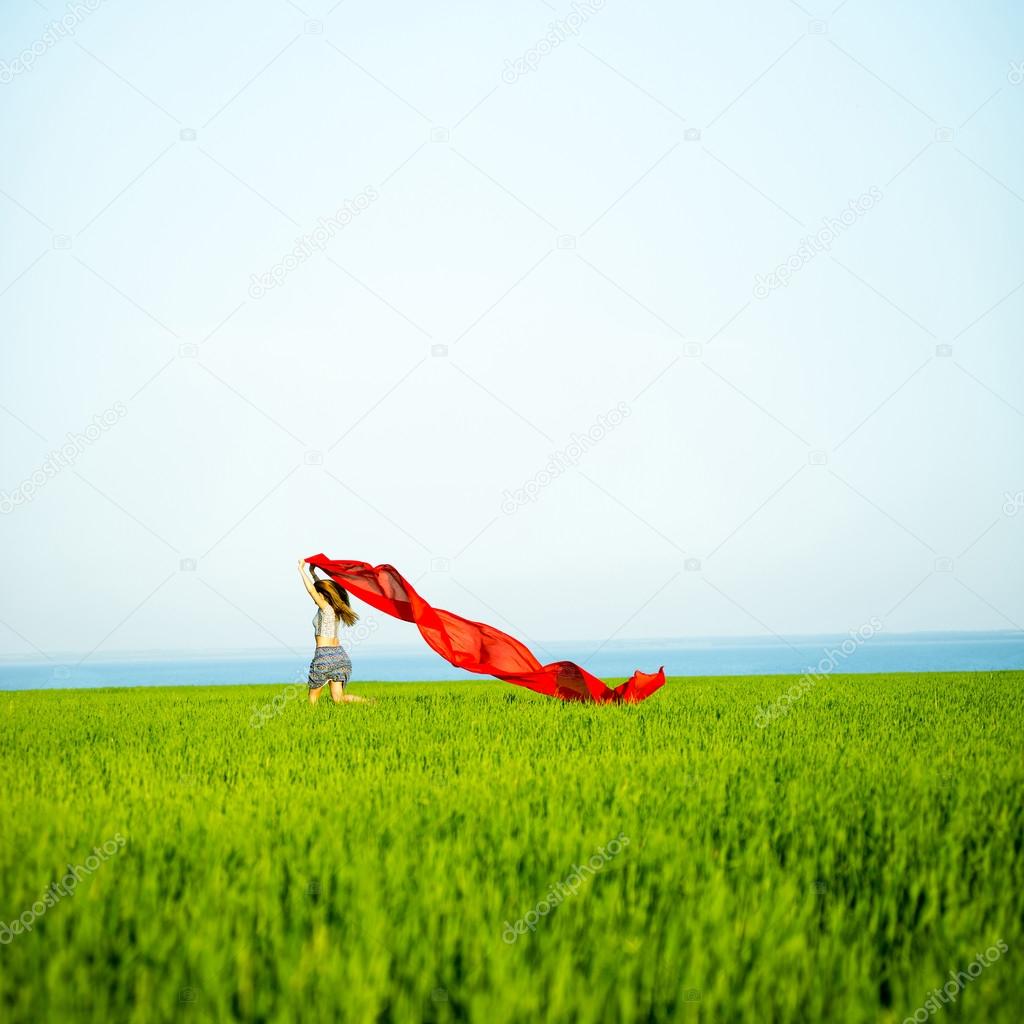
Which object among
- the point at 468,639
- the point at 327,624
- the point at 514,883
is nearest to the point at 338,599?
the point at 327,624

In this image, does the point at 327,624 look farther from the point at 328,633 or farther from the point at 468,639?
the point at 468,639

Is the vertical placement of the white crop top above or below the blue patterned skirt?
above

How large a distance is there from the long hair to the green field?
429cm

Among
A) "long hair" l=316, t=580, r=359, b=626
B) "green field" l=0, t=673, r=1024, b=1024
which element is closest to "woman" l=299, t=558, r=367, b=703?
"long hair" l=316, t=580, r=359, b=626

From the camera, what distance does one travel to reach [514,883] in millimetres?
3375

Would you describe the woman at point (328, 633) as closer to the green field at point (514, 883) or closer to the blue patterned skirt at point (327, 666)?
the blue patterned skirt at point (327, 666)

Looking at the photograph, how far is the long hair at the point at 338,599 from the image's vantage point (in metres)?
10.9

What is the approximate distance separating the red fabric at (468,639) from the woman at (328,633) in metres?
0.19

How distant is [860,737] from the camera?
7.44 m

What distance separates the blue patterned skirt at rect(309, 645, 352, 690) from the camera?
11000mm

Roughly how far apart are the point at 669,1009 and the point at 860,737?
5553 mm

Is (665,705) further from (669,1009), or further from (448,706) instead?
(669,1009)

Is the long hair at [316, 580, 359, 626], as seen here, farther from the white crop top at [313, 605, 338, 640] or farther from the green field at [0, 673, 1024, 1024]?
the green field at [0, 673, 1024, 1024]

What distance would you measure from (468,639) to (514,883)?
7.71m
